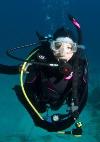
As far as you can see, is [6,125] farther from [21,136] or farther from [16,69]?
[16,69]

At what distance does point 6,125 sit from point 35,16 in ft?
96.0

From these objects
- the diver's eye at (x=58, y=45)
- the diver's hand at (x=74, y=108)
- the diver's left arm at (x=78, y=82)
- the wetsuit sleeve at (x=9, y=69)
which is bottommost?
the diver's hand at (x=74, y=108)

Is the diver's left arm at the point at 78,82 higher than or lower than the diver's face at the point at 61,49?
lower

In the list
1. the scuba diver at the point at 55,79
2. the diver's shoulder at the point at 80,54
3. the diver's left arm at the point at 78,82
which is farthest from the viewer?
the diver's shoulder at the point at 80,54

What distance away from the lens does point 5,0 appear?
44688 mm

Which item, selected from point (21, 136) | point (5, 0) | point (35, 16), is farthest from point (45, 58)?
Answer: point (5, 0)

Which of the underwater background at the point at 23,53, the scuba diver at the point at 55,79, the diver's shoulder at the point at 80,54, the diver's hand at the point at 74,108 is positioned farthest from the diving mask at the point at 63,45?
the underwater background at the point at 23,53

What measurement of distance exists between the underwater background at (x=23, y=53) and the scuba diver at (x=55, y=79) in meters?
0.94

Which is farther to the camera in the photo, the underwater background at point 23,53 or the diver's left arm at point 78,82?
the underwater background at point 23,53

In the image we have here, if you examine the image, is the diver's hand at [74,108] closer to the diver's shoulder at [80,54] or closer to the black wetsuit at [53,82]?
the black wetsuit at [53,82]

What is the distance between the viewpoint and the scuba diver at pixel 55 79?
4137mm

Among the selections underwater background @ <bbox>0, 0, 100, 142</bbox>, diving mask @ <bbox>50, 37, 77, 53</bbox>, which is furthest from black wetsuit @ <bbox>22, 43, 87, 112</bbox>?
underwater background @ <bbox>0, 0, 100, 142</bbox>

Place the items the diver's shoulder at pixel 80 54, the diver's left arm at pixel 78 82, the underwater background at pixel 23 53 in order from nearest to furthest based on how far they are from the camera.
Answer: the diver's left arm at pixel 78 82 < the diver's shoulder at pixel 80 54 < the underwater background at pixel 23 53

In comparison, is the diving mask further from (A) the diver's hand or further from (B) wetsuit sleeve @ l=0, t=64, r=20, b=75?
(A) the diver's hand
